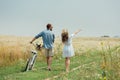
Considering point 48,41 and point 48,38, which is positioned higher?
point 48,38

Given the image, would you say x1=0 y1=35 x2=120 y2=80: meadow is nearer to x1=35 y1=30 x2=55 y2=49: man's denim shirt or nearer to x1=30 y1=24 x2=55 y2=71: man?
x1=30 y1=24 x2=55 y2=71: man

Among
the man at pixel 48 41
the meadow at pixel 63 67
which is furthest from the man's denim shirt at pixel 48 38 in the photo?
the meadow at pixel 63 67

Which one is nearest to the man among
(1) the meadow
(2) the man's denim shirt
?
(2) the man's denim shirt

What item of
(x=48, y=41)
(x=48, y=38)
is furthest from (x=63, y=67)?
(x=48, y=38)

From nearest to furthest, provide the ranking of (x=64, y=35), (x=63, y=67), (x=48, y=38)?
(x=64, y=35), (x=48, y=38), (x=63, y=67)

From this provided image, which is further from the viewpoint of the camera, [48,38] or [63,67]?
[63,67]

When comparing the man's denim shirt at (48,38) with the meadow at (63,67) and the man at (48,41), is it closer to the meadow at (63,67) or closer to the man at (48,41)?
the man at (48,41)

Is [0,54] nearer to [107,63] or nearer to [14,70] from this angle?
[14,70]

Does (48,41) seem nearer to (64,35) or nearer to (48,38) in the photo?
(48,38)

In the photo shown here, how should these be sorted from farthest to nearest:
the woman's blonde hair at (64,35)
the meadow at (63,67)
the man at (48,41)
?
the man at (48,41)
the woman's blonde hair at (64,35)
the meadow at (63,67)

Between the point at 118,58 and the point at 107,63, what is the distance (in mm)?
912

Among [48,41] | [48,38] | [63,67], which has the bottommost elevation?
[63,67]

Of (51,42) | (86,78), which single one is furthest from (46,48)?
(86,78)

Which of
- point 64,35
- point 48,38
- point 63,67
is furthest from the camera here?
point 63,67
